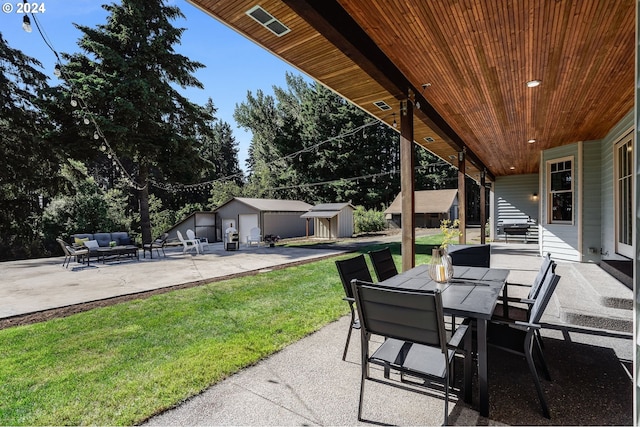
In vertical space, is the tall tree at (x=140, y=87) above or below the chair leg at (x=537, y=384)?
above

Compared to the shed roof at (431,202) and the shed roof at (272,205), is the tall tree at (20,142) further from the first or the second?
the shed roof at (431,202)

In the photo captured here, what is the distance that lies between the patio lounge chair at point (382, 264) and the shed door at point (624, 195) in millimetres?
3791

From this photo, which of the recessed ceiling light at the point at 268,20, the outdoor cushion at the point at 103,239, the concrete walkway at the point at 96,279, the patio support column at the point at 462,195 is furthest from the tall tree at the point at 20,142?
the patio support column at the point at 462,195

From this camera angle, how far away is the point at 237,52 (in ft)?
28.0

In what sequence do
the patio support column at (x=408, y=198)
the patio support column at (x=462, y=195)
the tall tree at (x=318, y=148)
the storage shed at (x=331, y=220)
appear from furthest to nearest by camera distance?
the tall tree at (x=318, y=148) < the storage shed at (x=331, y=220) < the patio support column at (x=462, y=195) < the patio support column at (x=408, y=198)

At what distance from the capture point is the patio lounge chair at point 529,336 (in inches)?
76.5

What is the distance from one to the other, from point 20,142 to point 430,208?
2535 centimetres

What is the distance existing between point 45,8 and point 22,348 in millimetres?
4817

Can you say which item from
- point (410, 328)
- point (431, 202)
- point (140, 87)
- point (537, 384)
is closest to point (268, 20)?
point (410, 328)

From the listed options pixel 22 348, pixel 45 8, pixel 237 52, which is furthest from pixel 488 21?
pixel 237 52

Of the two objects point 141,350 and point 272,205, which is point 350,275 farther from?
point 272,205

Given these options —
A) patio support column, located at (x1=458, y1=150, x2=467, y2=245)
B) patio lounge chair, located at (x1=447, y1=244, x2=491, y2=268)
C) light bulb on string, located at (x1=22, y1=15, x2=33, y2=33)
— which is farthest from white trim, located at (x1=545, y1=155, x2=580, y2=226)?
light bulb on string, located at (x1=22, y1=15, x2=33, y2=33)

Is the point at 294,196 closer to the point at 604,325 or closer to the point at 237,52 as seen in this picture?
the point at 237,52

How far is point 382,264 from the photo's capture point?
3.49 m
